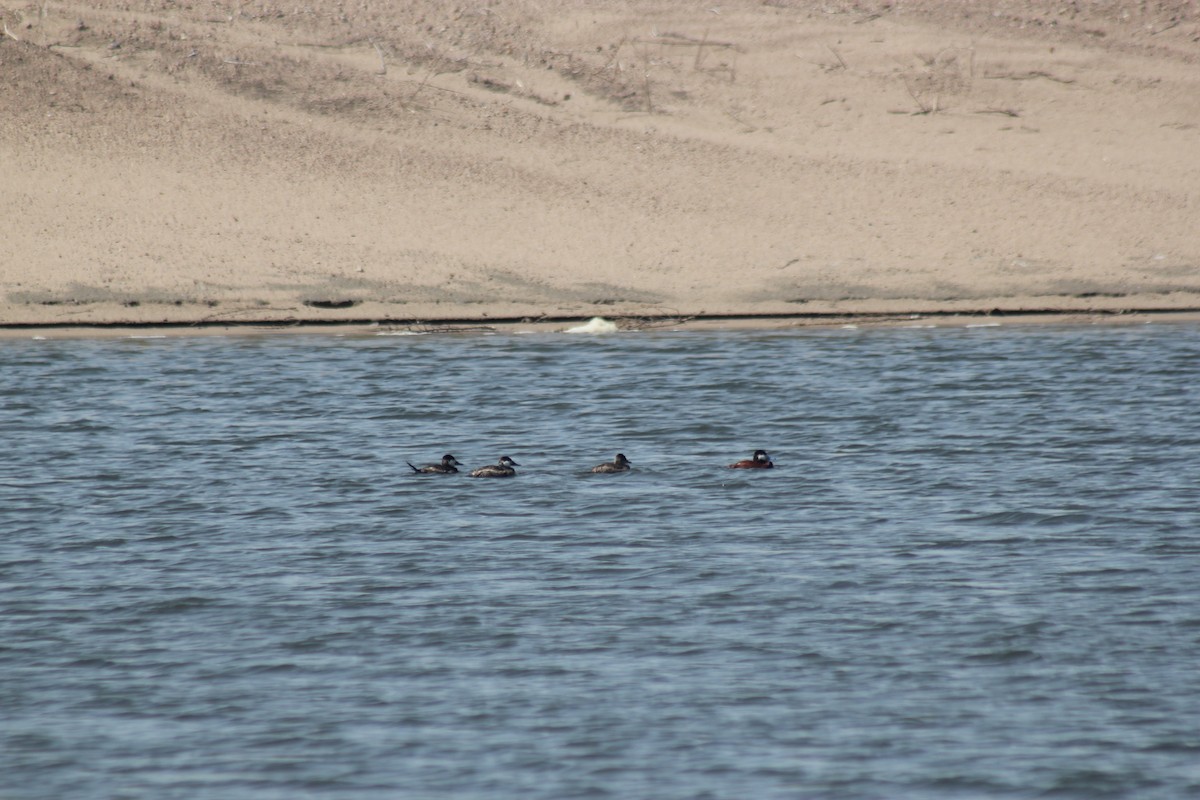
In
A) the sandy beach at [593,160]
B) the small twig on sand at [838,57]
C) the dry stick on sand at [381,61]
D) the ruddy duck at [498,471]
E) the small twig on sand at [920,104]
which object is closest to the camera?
the ruddy duck at [498,471]

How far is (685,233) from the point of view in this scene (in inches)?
1193

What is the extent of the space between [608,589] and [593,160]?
2048 centimetres

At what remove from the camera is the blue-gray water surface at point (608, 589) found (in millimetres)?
9781

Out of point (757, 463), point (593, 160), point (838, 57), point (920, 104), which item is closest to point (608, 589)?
point (757, 463)

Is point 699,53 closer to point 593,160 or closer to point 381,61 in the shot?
point 593,160

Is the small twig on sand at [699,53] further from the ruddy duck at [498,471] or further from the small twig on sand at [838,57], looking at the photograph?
the ruddy duck at [498,471]

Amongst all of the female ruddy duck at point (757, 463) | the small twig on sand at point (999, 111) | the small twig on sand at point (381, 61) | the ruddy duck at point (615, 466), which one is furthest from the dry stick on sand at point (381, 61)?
the female ruddy duck at point (757, 463)

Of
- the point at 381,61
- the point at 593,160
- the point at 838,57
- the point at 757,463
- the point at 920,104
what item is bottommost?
the point at 757,463

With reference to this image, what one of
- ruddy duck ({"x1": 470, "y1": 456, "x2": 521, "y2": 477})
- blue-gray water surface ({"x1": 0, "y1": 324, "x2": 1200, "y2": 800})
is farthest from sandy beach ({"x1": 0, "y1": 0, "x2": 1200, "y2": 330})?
ruddy duck ({"x1": 470, "y1": 456, "x2": 521, "y2": 477})

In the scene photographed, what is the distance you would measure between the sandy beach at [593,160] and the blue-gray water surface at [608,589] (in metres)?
4.74

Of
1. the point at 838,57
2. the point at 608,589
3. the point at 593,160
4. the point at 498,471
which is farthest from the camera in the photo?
the point at 838,57

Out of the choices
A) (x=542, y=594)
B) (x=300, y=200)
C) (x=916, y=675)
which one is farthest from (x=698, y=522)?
(x=300, y=200)

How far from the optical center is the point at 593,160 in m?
32.8

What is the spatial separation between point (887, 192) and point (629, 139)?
523cm
